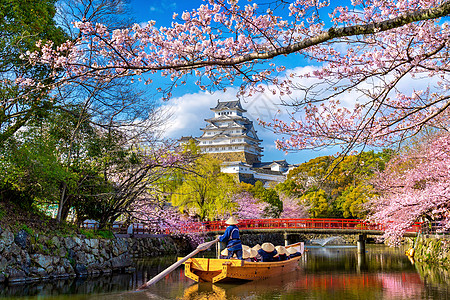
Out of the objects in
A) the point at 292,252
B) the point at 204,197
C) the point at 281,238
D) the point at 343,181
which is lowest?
the point at 281,238

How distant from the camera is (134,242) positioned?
18328 millimetres

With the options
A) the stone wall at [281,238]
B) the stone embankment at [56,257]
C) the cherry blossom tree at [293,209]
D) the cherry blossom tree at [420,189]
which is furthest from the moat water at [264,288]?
the cherry blossom tree at [293,209]

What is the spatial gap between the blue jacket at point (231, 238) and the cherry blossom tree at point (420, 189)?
17.2ft

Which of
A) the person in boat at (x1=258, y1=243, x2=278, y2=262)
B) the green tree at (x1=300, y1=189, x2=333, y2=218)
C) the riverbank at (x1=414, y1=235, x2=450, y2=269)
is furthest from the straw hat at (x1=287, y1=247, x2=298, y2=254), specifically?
the green tree at (x1=300, y1=189, x2=333, y2=218)

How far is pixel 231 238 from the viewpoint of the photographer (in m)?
9.56

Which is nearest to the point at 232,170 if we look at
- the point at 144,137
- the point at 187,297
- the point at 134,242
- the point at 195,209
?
the point at 195,209

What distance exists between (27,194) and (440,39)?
1042 centimetres

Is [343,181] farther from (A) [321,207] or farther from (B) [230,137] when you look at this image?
(B) [230,137]

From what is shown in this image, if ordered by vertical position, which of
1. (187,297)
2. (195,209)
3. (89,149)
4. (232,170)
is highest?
(232,170)

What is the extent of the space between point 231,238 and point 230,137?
143 ft

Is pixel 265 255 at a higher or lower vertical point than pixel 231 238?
lower

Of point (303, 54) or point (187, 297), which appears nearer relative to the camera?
point (303, 54)

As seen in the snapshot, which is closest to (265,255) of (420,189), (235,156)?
(420,189)

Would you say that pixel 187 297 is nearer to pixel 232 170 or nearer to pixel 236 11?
pixel 236 11
